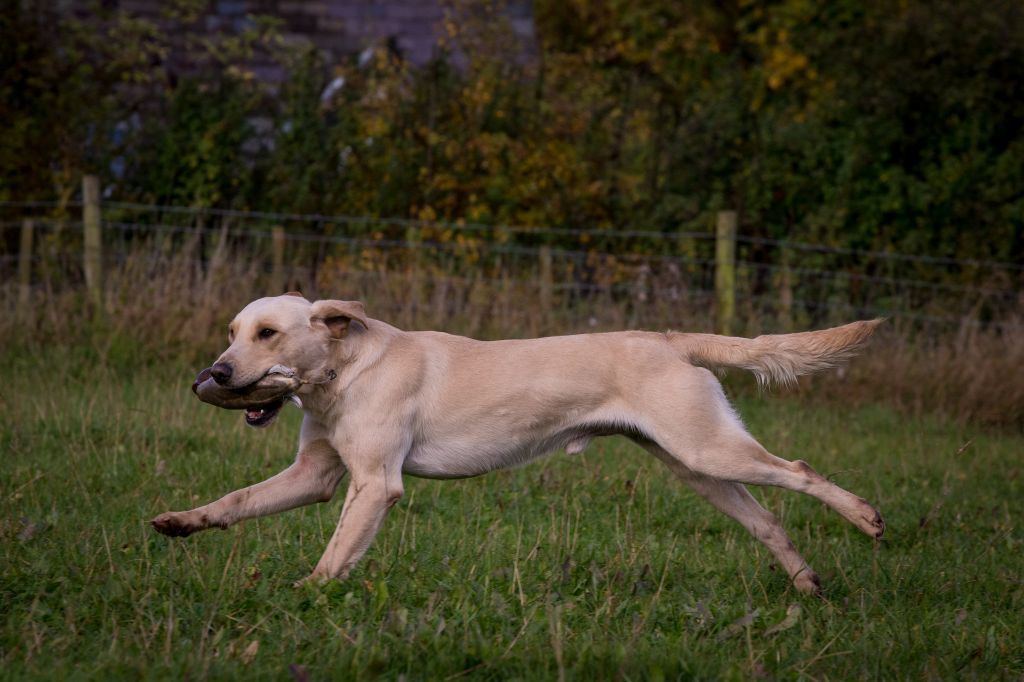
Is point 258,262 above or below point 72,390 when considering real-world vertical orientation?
above

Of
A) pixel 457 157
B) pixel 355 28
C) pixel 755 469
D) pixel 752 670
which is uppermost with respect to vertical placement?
pixel 355 28

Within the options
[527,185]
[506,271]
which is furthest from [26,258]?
[527,185]

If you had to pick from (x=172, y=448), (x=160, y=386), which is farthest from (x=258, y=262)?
(x=172, y=448)

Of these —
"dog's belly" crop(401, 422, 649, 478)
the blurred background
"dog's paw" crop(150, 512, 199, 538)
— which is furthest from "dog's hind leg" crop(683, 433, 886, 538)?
the blurred background

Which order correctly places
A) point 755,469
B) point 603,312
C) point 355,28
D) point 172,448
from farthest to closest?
point 355,28 < point 603,312 < point 172,448 < point 755,469

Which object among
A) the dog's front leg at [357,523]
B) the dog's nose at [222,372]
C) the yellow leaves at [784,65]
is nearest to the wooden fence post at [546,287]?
the dog's front leg at [357,523]

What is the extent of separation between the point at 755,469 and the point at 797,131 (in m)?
10.3

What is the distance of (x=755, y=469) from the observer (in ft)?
15.7

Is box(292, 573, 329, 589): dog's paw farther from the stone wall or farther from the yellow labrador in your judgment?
the stone wall

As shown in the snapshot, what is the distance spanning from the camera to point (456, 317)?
11.0 meters

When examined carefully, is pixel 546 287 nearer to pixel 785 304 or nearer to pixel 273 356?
pixel 785 304

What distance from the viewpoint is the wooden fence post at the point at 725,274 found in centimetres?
1117

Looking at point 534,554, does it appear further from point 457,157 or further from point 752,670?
point 457,157

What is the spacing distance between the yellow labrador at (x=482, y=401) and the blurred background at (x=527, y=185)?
18.6ft
